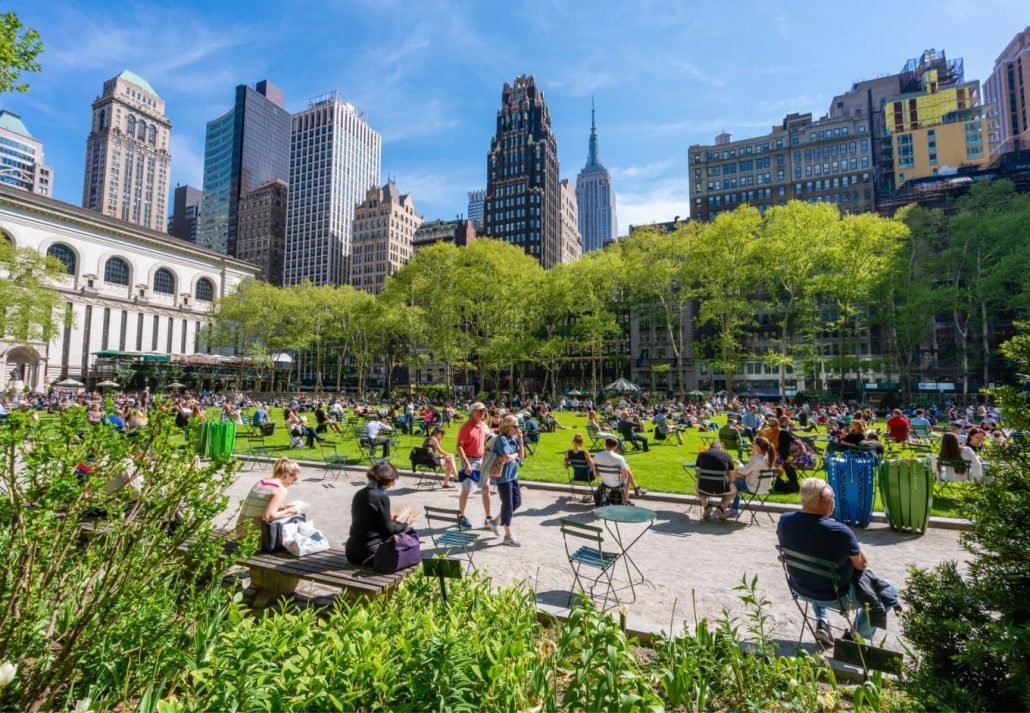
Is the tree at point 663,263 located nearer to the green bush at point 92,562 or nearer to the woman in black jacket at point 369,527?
the woman in black jacket at point 369,527

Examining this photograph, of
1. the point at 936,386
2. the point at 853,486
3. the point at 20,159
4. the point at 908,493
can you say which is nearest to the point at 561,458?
the point at 853,486

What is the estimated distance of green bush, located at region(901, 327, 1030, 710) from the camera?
2275mm

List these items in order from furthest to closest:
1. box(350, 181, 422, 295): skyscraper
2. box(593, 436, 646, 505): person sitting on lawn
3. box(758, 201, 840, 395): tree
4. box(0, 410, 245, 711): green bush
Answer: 1. box(350, 181, 422, 295): skyscraper
2. box(758, 201, 840, 395): tree
3. box(593, 436, 646, 505): person sitting on lawn
4. box(0, 410, 245, 711): green bush

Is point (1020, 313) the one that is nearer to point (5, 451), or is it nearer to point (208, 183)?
point (5, 451)

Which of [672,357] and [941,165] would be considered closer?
[672,357]

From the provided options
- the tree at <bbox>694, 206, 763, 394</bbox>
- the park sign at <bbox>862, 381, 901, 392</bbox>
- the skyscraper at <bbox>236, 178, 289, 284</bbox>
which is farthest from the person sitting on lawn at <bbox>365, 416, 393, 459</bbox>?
the skyscraper at <bbox>236, 178, 289, 284</bbox>

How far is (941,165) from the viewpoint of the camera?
3228 inches

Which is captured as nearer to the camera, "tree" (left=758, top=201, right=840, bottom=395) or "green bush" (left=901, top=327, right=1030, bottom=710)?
"green bush" (left=901, top=327, right=1030, bottom=710)

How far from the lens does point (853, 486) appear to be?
8234 mm

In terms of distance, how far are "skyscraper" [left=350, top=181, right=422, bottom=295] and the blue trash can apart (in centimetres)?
11550

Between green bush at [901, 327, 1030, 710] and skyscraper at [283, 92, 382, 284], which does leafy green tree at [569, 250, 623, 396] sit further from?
skyscraper at [283, 92, 382, 284]

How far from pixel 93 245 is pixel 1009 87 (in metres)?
194

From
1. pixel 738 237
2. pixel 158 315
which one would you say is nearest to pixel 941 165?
pixel 738 237

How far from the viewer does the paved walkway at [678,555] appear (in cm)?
521
